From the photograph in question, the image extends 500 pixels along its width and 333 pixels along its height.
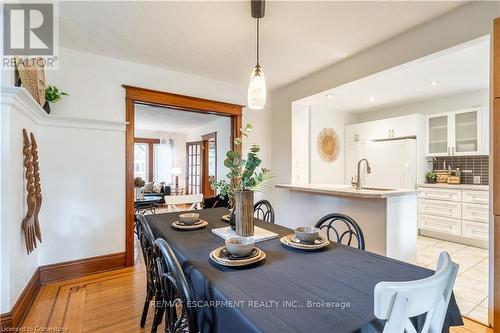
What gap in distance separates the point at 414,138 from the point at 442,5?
9.72ft

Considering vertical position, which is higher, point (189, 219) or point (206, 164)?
point (206, 164)

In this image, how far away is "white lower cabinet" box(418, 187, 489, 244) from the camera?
11.7 ft

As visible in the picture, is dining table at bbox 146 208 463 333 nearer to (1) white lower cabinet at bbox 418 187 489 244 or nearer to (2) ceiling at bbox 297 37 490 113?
(2) ceiling at bbox 297 37 490 113

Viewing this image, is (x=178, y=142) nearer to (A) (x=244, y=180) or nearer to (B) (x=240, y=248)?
(A) (x=244, y=180)

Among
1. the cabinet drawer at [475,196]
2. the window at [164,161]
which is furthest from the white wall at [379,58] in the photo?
the window at [164,161]

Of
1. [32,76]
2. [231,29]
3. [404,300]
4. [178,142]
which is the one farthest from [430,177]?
[178,142]

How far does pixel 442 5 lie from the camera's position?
190cm

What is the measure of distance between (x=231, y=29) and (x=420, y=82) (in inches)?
115

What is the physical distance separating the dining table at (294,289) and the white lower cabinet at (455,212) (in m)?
3.49

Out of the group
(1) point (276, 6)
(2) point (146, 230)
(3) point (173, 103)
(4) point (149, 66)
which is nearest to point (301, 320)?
(2) point (146, 230)

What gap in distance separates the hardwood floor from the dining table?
103 centimetres

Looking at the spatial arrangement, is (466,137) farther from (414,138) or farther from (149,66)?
(149,66)

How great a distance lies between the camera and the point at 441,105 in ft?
14.3

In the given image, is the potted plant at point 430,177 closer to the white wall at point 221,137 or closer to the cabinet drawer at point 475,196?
the cabinet drawer at point 475,196
